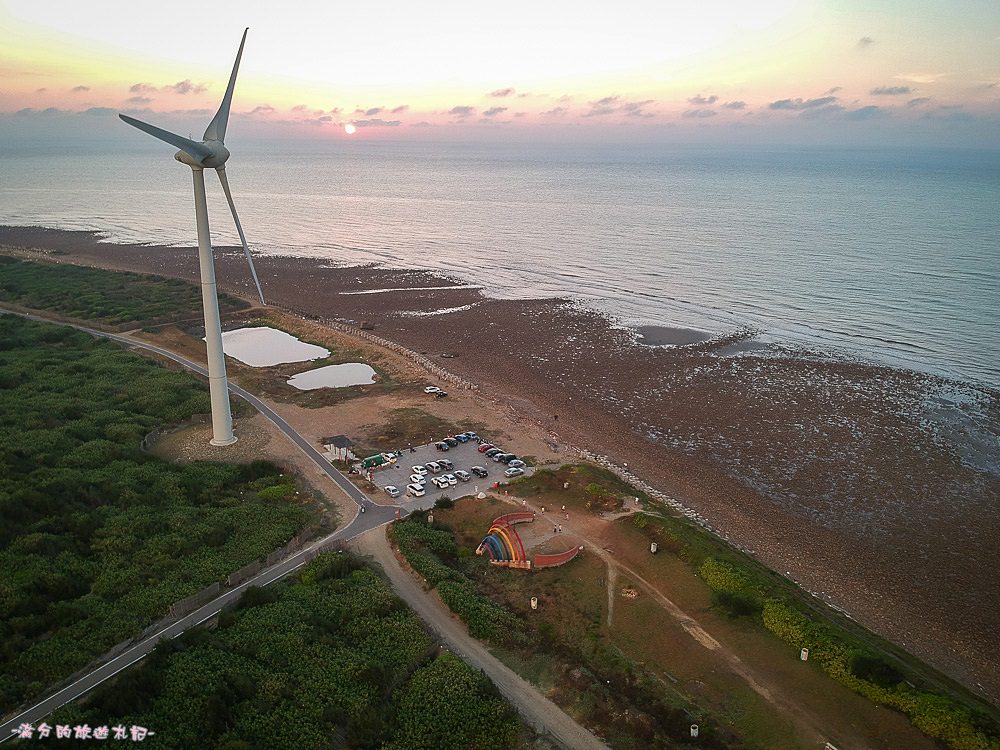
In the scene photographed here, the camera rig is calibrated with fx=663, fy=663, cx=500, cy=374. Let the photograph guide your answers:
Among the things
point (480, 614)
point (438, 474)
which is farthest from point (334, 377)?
point (480, 614)

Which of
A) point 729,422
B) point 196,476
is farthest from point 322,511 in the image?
point 729,422

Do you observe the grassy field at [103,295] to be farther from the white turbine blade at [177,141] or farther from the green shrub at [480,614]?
the green shrub at [480,614]

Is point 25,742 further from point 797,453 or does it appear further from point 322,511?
point 797,453

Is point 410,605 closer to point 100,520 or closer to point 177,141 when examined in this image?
point 100,520

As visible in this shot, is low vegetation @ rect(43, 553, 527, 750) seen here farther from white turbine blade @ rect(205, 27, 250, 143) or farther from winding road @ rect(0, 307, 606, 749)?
white turbine blade @ rect(205, 27, 250, 143)

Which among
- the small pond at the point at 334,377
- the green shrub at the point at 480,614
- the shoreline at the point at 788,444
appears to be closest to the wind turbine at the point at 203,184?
the small pond at the point at 334,377

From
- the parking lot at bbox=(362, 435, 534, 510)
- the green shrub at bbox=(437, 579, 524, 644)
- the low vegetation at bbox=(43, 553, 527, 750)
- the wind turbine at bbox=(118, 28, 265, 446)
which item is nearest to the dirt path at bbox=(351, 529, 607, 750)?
the green shrub at bbox=(437, 579, 524, 644)
